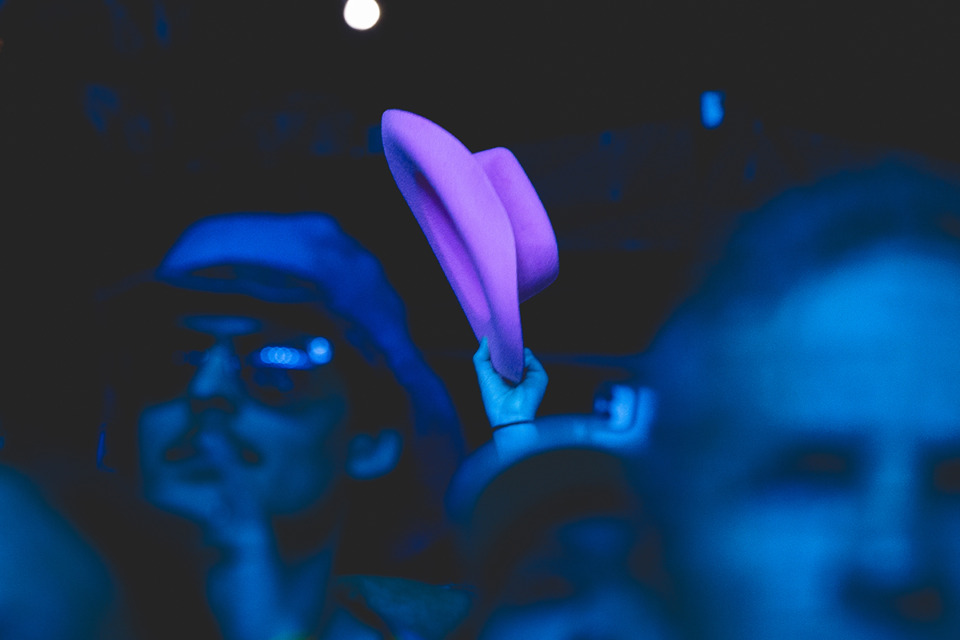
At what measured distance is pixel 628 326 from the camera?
1285mm

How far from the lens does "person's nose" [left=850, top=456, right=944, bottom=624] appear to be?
33.8 inches

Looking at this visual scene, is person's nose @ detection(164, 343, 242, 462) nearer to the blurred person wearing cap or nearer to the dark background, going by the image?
the blurred person wearing cap

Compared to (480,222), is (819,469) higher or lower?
lower

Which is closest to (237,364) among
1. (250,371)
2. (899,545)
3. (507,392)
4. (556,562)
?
(250,371)

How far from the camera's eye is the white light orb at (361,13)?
3.39 ft

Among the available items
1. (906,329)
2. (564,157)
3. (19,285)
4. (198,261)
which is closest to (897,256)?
(906,329)

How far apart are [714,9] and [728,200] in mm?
309

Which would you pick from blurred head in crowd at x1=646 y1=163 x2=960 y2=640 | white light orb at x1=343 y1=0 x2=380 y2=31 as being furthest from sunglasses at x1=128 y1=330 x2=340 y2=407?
blurred head in crowd at x1=646 y1=163 x2=960 y2=640

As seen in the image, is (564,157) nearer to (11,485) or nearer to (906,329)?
(906,329)

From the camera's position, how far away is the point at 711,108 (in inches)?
42.9

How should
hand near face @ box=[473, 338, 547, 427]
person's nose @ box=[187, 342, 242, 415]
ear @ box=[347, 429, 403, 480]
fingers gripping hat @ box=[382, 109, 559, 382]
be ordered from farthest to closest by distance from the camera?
ear @ box=[347, 429, 403, 480] < person's nose @ box=[187, 342, 242, 415] < hand near face @ box=[473, 338, 547, 427] < fingers gripping hat @ box=[382, 109, 559, 382]

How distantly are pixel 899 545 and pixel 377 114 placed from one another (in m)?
1.02

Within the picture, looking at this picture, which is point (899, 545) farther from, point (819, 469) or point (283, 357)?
point (283, 357)

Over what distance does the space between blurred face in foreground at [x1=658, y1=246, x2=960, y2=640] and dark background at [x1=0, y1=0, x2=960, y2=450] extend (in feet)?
0.99
